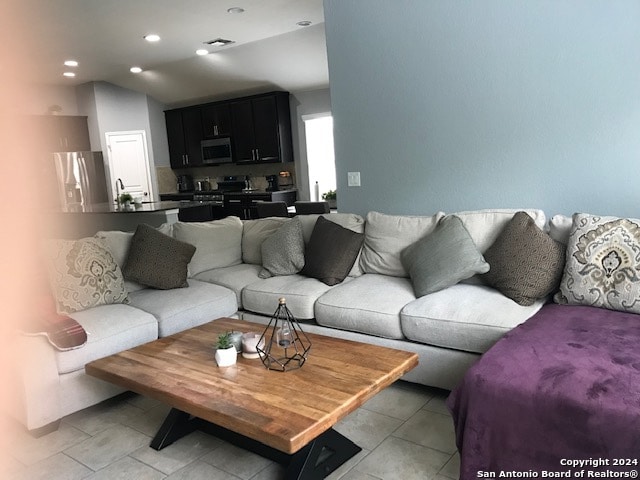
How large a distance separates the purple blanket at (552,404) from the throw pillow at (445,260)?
0.72 meters

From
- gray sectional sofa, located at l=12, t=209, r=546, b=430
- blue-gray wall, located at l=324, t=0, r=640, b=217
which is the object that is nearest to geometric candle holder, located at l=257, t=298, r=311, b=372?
gray sectional sofa, located at l=12, t=209, r=546, b=430

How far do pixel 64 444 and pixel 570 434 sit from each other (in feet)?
7.35

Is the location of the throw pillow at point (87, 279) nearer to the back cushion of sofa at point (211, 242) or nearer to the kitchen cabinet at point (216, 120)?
the back cushion of sofa at point (211, 242)

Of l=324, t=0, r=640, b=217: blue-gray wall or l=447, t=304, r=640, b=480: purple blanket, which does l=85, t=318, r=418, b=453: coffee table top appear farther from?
l=324, t=0, r=640, b=217: blue-gray wall

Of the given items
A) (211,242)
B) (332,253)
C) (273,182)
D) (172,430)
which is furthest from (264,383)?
(273,182)

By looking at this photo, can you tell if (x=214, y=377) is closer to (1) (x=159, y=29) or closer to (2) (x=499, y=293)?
(2) (x=499, y=293)

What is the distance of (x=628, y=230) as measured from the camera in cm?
256

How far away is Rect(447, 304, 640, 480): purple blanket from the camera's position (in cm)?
177

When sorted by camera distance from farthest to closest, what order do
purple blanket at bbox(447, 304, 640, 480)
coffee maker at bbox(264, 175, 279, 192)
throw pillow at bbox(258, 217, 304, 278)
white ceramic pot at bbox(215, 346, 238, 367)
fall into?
coffee maker at bbox(264, 175, 279, 192) < throw pillow at bbox(258, 217, 304, 278) < white ceramic pot at bbox(215, 346, 238, 367) < purple blanket at bbox(447, 304, 640, 480)

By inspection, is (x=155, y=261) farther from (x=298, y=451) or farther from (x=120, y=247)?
(x=298, y=451)

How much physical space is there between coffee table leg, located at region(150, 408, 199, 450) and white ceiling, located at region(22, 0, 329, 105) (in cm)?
280

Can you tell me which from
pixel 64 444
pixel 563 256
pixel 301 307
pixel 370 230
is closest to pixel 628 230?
pixel 563 256

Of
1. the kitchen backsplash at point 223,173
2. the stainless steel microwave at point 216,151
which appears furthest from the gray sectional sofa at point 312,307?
the stainless steel microwave at point 216,151

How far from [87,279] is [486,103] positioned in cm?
274
